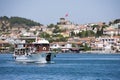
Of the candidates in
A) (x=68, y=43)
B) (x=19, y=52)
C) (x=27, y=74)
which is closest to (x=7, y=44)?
(x=68, y=43)

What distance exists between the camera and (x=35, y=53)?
7625 cm

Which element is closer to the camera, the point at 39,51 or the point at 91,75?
the point at 91,75

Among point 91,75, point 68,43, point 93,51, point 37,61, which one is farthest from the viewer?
point 68,43

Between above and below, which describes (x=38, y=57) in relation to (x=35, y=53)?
below

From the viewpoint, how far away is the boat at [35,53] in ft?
250

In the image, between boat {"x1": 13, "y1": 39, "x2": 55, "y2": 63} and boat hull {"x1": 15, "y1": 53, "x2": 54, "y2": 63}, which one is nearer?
boat hull {"x1": 15, "y1": 53, "x2": 54, "y2": 63}

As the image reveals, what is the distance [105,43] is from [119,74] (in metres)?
133

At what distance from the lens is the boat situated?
250 feet

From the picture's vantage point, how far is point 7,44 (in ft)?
640

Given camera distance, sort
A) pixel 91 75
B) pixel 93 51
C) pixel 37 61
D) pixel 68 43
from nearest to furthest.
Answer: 1. pixel 91 75
2. pixel 37 61
3. pixel 93 51
4. pixel 68 43

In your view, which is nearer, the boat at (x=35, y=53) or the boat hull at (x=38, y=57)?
the boat hull at (x=38, y=57)

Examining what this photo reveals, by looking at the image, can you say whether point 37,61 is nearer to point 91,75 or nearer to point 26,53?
point 26,53

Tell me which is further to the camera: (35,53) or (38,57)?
(35,53)

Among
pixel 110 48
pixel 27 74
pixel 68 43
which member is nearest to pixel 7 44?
pixel 68 43
